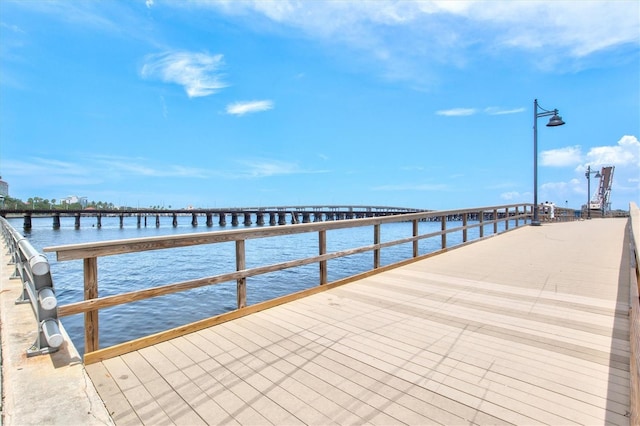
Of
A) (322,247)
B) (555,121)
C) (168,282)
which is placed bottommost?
(168,282)

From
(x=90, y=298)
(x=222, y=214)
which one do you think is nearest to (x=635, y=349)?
(x=90, y=298)

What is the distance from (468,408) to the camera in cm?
204

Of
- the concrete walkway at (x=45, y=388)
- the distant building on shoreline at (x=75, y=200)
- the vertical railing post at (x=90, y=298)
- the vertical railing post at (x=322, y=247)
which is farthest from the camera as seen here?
the distant building on shoreline at (x=75, y=200)

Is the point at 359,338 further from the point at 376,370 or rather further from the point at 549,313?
the point at 549,313

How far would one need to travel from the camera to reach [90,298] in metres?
2.71

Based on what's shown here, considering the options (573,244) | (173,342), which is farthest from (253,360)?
(573,244)

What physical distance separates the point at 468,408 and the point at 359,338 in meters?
1.16

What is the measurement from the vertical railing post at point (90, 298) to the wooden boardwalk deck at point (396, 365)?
22 cm

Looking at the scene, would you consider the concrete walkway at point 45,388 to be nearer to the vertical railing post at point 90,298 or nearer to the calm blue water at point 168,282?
the vertical railing post at point 90,298

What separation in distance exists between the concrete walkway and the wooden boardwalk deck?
0.40ft

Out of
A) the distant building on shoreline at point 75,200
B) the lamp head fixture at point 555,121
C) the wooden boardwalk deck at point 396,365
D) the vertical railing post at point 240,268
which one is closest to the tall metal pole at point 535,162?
the lamp head fixture at point 555,121

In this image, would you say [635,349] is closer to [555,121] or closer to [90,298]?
[90,298]

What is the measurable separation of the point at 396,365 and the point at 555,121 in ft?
47.6

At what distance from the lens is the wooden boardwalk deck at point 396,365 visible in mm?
2023
